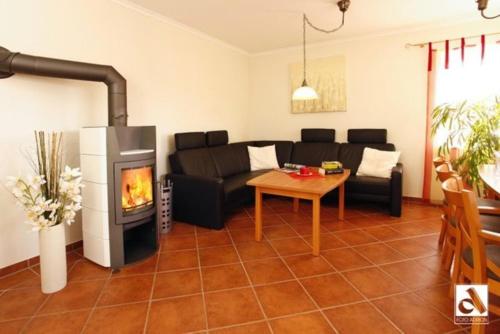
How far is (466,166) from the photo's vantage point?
3227 millimetres

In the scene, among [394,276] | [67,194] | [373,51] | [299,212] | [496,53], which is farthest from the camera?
[373,51]

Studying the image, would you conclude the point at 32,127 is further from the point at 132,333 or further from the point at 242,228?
the point at 242,228

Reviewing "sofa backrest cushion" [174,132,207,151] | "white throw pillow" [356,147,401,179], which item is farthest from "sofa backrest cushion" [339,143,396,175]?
"sofa backrest cushion" [174,132,207,151]

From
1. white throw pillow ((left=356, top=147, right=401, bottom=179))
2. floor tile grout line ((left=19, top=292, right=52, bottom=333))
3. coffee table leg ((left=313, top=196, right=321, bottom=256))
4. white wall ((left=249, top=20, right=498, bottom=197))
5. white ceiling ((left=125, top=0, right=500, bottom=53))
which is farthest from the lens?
white wall ((left=249, top=20, right=498, bottom=197))

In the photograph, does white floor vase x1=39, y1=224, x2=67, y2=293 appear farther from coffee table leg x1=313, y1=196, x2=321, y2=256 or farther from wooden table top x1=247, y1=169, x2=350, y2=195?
coffee table leg x1=313, y1=196, x2=321, y2=256

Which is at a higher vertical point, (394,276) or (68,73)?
(68,73)

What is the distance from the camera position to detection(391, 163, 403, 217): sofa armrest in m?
3.49

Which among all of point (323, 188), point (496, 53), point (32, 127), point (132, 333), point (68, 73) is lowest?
point (132, 333)

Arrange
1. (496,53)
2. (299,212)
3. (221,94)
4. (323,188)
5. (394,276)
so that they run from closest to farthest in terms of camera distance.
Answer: (394,276)
(323,188)
(496,53)
(299,212)
(221,94)

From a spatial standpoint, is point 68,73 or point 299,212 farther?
point 299,212

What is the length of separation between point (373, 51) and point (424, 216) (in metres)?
2.49

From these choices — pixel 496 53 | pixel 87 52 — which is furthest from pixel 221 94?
pixel 496 53

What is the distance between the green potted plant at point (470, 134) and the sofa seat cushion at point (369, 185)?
2.53 ft

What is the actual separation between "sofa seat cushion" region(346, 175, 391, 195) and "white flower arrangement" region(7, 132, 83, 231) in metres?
3.12
